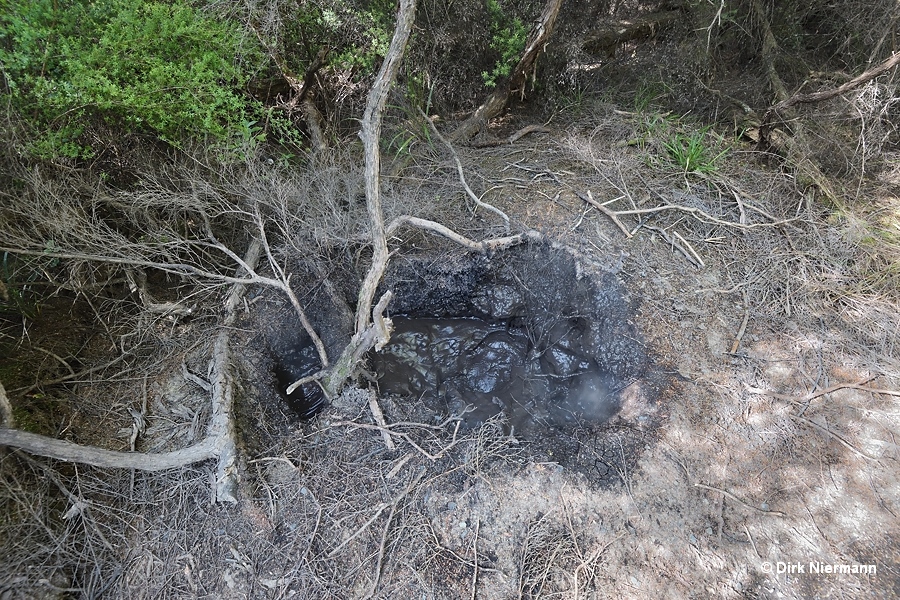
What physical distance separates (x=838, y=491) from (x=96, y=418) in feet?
15.4

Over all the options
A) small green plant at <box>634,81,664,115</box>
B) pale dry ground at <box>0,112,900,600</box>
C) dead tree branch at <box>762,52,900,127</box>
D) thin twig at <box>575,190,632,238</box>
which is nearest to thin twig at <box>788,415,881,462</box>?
pale dry ground at <box>0,112,900,600</box>

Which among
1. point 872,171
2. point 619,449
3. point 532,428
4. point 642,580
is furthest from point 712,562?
point 872,171

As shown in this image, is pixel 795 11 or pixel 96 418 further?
pixel 795 11

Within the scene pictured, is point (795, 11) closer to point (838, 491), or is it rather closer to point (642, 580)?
point (838, 491)

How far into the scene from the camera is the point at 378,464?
277cm

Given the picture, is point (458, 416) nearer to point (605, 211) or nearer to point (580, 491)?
point (580, 491)

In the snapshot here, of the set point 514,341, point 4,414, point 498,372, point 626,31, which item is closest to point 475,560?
point 498,372

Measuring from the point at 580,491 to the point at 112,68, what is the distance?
13.1 feet

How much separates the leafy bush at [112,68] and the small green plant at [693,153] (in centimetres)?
382

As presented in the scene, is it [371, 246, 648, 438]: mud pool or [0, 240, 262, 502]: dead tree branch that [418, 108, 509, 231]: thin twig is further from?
[0, 240, 262, 502]: dead tree branch

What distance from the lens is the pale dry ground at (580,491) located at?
2256 millimetres

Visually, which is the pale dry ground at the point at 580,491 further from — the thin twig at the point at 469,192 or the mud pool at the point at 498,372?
the thin twig at the point at 469,192

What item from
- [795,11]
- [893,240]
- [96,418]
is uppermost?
[795,11]

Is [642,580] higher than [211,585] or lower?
lower
